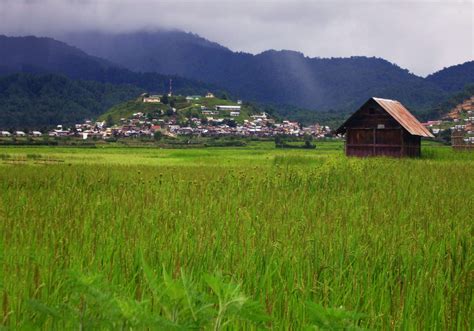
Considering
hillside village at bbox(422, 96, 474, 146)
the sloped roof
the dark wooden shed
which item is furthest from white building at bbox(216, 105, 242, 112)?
the dark wooden shed

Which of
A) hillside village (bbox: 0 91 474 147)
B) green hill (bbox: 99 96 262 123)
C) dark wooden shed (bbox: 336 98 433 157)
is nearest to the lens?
dark wooden shed (bbox: 336 98 433 157)

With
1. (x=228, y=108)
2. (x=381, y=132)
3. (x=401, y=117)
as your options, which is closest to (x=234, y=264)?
(x=381, y=132)

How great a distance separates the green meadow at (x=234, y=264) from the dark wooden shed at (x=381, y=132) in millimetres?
23871

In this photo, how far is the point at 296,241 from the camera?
5.79 meters

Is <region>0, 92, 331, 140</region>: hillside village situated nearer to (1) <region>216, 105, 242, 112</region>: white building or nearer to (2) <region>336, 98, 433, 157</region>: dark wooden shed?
(1) <region>216, 105, 242, 112</region>: white building

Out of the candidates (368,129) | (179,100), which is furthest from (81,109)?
(368,129)

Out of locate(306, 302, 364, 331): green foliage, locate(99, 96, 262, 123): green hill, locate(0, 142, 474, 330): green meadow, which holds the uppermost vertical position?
locate(99, 96, 262, 123): green hill

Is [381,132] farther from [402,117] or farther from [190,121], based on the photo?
[190,121]

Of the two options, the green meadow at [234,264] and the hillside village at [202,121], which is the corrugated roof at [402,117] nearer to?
the green meadow at [234,264]

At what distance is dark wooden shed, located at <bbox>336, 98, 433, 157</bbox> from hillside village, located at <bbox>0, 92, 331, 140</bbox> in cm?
6933

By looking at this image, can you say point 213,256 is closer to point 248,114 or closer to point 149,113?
point 149,113

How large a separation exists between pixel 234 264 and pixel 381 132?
3092cm

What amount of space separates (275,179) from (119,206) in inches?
221

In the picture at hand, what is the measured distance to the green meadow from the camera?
1829mm
